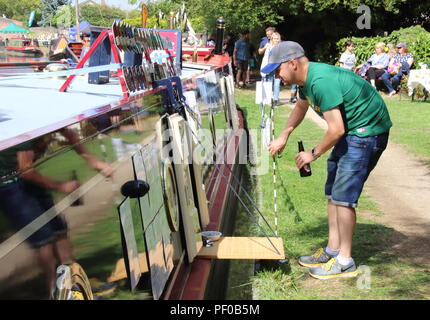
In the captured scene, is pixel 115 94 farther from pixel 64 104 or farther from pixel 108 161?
pixel 108 161

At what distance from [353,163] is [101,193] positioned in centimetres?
195

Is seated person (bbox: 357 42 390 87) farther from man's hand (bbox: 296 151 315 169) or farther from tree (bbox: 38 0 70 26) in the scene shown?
man's hand (bbox: 296 151 315 169)

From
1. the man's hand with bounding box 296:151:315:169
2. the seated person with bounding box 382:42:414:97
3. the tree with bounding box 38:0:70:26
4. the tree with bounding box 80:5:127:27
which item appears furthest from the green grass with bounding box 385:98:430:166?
the tree with bounding box 80:5:127:27

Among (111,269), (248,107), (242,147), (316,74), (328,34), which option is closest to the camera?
(111,269)

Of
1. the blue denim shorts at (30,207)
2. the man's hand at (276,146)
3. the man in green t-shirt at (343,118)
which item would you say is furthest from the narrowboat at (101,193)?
the man in green t-shirt at (343,118)

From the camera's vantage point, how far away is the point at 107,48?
13.5 feet

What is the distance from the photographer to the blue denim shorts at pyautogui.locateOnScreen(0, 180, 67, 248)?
4.23 ft

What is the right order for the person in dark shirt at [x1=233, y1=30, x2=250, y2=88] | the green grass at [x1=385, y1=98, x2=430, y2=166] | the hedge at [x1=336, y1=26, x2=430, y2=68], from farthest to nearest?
the person in dark shirt at [x1=233, y1=30, x2=250, y2=88], the hedge at [x1=336, y1=26, x2=430, y2=68], the green grass at [x1=385, y1=98, x2=430, y2=166]

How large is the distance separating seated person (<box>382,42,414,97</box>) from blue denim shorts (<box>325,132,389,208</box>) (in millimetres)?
11822

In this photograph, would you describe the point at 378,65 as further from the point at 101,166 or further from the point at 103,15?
the point at 101,166

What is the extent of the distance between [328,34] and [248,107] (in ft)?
31.7

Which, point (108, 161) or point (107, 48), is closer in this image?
point (108, 161)

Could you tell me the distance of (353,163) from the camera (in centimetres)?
339
